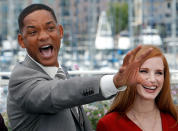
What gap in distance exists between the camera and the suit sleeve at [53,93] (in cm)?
151

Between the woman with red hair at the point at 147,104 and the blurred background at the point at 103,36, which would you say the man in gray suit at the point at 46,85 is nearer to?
the woman with red hair at the point at 147,104

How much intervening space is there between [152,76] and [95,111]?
168 cm

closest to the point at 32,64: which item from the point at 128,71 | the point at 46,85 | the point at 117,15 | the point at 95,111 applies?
the point at 46,85

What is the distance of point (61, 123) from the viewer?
172 centimetres

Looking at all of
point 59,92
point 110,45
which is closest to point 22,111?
point 59,92

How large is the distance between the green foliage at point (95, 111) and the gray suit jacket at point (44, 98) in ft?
6.22

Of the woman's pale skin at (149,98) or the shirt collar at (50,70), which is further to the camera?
the woman's pale skin at (149,98)

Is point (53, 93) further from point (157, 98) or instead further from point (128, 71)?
point (157, 98)

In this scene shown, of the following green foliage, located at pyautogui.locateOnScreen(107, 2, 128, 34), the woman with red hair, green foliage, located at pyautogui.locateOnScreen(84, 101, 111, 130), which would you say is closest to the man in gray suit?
the woman with red hair

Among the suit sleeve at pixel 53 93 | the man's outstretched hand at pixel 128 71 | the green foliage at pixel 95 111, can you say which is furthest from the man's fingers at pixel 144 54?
the green foliage at pixel 95 111

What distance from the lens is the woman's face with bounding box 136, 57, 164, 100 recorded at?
2.27m

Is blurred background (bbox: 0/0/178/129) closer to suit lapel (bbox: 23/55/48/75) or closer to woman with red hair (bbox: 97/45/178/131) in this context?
woman with red hair (bbox: 97/45/178/131)

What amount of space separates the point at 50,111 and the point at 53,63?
0.34 metres

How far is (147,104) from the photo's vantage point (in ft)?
7.84
